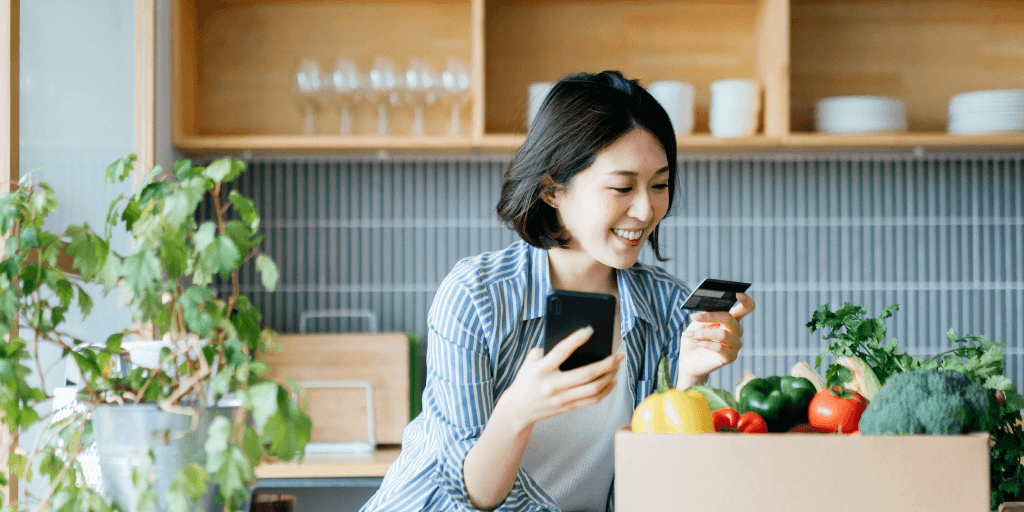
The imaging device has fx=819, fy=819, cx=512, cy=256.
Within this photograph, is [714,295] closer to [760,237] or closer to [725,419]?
[725,419]

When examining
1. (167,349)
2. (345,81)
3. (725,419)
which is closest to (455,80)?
(345,81)

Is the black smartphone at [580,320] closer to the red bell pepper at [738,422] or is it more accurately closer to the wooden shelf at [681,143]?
the red bell pepper at [738,422]

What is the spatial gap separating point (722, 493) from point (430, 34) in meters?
1.83

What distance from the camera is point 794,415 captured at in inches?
38.1

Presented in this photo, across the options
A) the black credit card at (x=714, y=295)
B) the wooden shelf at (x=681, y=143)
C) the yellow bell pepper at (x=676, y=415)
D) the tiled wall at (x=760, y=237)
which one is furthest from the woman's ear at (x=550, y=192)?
the tiled wall at (x=760, y=237)

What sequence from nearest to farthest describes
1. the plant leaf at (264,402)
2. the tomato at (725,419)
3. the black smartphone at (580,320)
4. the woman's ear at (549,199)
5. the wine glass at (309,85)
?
the plant leaf at (264,402)
the black smartphone at (580,320)
the tomato at (725,419)
the woman's ear at (549,199)
the wine glass at (309,85)

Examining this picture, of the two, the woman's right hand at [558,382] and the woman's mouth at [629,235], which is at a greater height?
the woman's mouth at [629,235]

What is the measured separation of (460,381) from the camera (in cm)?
103

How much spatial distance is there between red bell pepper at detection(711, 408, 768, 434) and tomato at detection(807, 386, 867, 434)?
0.19ft

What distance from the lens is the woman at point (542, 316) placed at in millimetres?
1020

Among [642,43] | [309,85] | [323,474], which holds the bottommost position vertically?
[323,474]

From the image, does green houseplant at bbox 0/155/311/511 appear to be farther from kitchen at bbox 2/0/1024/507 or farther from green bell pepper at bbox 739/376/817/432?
kitchen at bbox 2/0/1024/507

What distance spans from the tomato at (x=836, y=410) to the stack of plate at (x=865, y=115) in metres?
1.38

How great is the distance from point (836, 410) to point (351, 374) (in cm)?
142
